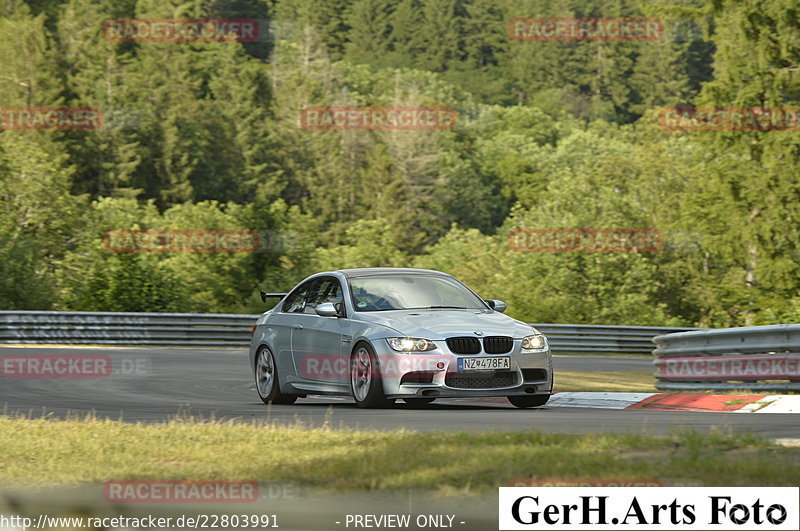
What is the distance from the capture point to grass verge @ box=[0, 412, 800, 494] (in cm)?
735

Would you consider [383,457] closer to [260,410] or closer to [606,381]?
[260,410]

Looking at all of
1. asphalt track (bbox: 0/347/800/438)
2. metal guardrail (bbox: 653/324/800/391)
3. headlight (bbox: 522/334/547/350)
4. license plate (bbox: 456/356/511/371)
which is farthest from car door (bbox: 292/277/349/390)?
metal guardrail (bbox: 653/324/800/391)

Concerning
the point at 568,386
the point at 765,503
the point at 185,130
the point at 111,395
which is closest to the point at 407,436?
the point at 765,503

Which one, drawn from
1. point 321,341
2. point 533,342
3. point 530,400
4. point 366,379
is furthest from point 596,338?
point 366,379

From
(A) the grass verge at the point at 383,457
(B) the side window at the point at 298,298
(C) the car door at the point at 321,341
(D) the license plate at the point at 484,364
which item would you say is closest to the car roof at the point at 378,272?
(C) the car door at the point at 321,341

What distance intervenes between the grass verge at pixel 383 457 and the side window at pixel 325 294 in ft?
13.5

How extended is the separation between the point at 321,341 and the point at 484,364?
6.61 ft

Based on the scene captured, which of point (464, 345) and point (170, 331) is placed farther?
point (170, 331)

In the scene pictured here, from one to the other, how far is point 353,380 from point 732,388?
202 inches

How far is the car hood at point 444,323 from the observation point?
1266 cm

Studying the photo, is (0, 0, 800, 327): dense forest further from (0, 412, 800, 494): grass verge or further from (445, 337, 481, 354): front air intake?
(0, 412, 800, 494): grass verge

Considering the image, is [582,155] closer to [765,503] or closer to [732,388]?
[732,388]

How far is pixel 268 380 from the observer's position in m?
14.7

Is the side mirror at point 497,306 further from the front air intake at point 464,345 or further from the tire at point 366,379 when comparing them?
the tire at point 366,379
